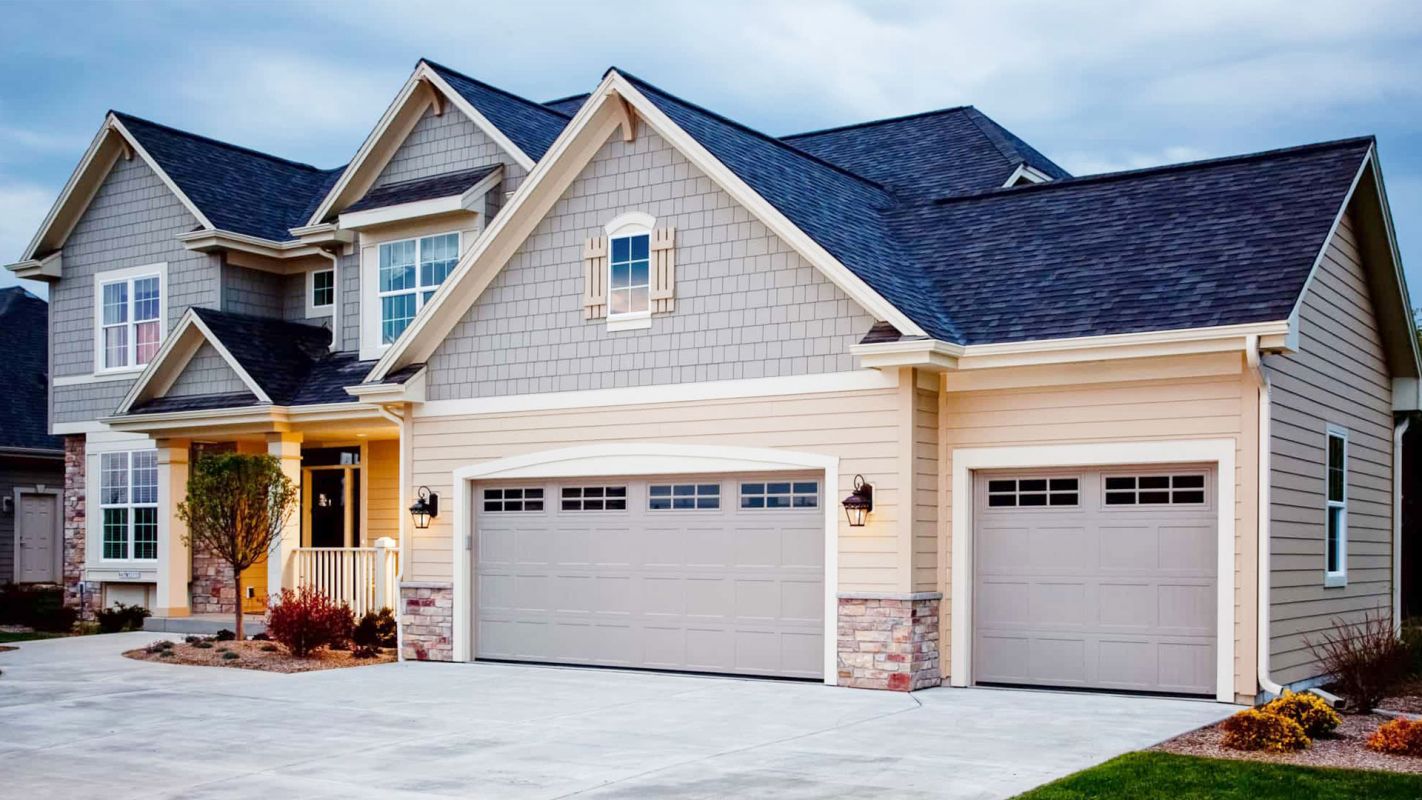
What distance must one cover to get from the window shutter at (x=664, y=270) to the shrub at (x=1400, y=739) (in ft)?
27.2

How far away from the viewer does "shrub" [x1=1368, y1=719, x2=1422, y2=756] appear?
10.4 meters

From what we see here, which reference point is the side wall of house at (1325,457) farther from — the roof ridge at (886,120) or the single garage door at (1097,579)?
the roof ridge at (886,120)

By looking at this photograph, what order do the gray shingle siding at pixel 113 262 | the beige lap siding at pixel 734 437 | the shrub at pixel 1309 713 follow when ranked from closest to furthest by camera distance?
1. the shrub at pixel 1309 713
2. the beige lap siding at pixel 734 437
3. the gray shingle siding at pixel 113 262

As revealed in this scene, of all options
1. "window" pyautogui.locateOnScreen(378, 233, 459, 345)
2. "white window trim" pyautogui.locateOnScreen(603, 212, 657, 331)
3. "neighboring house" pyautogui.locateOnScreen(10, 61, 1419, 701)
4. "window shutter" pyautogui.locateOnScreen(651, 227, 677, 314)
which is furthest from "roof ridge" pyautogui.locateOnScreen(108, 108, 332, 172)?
"window shutter" pyautogui.locateOnScreen(651, 227, 677, 314)

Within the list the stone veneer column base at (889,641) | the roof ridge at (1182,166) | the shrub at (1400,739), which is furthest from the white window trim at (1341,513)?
A: the shrub at (1400,739)

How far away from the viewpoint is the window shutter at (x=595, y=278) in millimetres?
16609

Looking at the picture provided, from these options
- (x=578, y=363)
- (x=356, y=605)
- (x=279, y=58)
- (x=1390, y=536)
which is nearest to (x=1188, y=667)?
(x=1390, y=536)

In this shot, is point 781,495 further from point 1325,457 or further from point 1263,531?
point 1325,457

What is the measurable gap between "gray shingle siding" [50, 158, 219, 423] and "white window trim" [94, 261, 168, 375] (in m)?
0.10

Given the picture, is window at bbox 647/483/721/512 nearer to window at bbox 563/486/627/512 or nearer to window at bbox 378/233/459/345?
window at bbox 563/486/627/512

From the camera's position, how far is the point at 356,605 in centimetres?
2009

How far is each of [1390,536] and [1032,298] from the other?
6.66 meters

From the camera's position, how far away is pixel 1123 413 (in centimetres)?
1385

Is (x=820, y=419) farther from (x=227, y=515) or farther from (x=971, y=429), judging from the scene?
(x=227, y=515)
